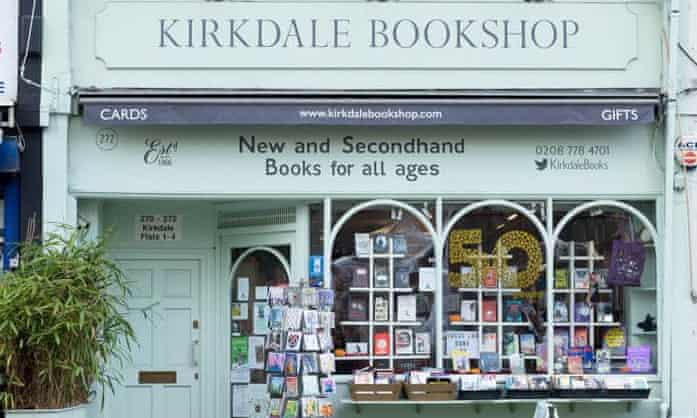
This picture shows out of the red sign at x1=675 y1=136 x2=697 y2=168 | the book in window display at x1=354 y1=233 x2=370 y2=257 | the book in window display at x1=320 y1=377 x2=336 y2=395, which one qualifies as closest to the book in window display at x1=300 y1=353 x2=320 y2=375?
the book in window display at x1=320 y1=377 x2=336 y2=395

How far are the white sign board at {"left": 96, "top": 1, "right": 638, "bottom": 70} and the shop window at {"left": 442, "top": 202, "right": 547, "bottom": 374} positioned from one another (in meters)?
1.69

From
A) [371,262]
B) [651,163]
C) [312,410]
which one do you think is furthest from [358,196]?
[651,163]

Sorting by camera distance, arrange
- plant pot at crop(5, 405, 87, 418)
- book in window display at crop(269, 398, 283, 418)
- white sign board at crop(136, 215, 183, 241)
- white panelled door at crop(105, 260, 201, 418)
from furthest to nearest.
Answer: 1. white sign board at crop(136, 215, 183, 241)
2. white panelled door at crop(105, 260, 201, 418)
3. book in window display at crop(269, 398, 283, 418)
4. plant pot at crop(5, 405, 87, 418)

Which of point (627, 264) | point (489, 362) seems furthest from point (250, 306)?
point (627, 264)

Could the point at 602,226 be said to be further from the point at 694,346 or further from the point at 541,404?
the point at 541,404

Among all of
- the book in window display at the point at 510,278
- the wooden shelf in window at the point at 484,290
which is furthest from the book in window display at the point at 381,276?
the book in window display at the point at 510,278

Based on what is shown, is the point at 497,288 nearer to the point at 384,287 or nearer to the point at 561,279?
the point at 561,279

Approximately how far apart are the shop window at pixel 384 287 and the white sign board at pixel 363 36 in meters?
1.70

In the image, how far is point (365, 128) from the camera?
42.5 feet

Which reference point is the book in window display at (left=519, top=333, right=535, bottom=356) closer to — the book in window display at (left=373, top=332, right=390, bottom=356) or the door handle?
the book in window display at (left=373, top=332, right=390, bottom=356)

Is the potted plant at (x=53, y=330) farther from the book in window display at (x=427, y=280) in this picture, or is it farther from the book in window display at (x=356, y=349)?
the book in window display at (x=427, y=280)

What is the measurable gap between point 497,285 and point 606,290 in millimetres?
1260

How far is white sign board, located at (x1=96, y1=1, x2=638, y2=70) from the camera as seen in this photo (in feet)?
42.1

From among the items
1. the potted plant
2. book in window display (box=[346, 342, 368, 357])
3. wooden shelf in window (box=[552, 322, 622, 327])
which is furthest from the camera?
wooden shelf in window (box=[552, 322, 622, 327])
